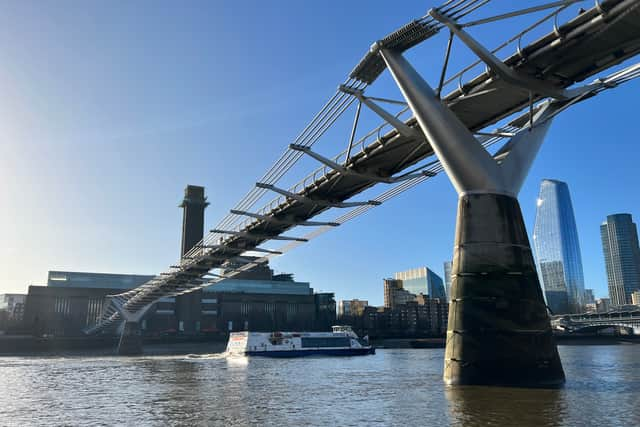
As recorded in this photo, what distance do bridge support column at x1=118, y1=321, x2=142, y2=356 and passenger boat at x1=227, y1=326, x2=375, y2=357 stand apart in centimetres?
2271

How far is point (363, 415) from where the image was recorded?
21.2 m

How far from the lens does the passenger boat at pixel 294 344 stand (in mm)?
73812

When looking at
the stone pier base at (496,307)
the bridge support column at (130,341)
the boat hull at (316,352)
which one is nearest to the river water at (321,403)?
the stone pier base at (496,307)

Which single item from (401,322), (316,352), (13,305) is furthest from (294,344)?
(401,322)

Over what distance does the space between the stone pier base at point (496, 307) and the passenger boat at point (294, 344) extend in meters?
51.5

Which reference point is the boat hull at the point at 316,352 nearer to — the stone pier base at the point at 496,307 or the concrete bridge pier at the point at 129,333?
the concrete bridge pier at the point at 129,333

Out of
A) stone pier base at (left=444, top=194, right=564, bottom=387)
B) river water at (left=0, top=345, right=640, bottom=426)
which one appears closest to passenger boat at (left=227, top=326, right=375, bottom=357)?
river water at (left=0, top=345, right=640, bottom=426)

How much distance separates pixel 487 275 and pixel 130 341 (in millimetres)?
82645

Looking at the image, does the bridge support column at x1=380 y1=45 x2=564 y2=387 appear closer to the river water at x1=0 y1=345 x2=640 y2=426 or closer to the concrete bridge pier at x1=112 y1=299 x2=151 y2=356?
the river water at x1=0 y1=345 x2=640 y2=426

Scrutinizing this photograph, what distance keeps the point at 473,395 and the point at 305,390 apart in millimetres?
11615

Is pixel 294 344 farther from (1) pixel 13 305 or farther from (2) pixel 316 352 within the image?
(1) pixel 13 305

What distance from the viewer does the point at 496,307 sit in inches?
942

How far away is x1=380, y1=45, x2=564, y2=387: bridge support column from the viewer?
77.5 ft

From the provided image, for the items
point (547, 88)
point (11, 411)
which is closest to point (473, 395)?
point (547, 88)
